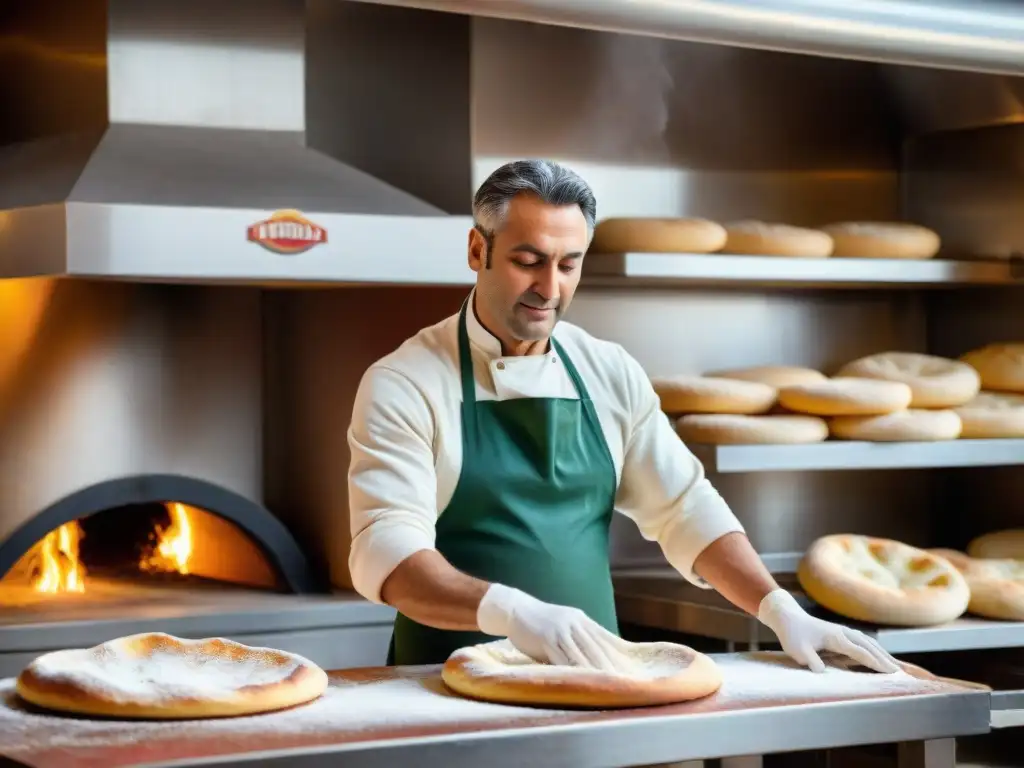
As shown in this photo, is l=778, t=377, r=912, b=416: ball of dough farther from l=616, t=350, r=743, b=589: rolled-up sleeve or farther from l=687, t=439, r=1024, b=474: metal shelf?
l=616, t=350, r=743, b=589: rolled-up sleeve

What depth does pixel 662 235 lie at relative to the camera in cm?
377

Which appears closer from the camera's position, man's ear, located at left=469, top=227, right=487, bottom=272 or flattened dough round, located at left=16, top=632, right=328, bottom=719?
flattened dough round, located at left=16, top=632, right=328, bottom=719

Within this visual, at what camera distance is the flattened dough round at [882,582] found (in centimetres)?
341

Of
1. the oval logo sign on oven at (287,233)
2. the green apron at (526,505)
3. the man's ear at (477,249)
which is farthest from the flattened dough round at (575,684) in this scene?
the oval logo sign on oven at (287,233)

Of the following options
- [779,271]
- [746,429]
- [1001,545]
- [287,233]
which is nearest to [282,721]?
[287,233]

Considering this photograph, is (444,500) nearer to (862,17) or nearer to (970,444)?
(862,17)

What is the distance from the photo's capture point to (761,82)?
4.33 metres

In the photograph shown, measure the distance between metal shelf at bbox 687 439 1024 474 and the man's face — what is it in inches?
45.0

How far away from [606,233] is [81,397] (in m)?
1.27

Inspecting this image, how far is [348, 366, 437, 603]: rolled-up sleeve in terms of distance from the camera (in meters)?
2.39

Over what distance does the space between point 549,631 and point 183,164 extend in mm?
1596

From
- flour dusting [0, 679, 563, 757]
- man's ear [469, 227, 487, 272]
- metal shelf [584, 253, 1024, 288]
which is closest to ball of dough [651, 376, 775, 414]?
metal shelf [584, 253, 1024, 288]

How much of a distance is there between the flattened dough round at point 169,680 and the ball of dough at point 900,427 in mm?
1892

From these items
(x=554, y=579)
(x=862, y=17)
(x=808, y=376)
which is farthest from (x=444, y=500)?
(x=808, y=376)
